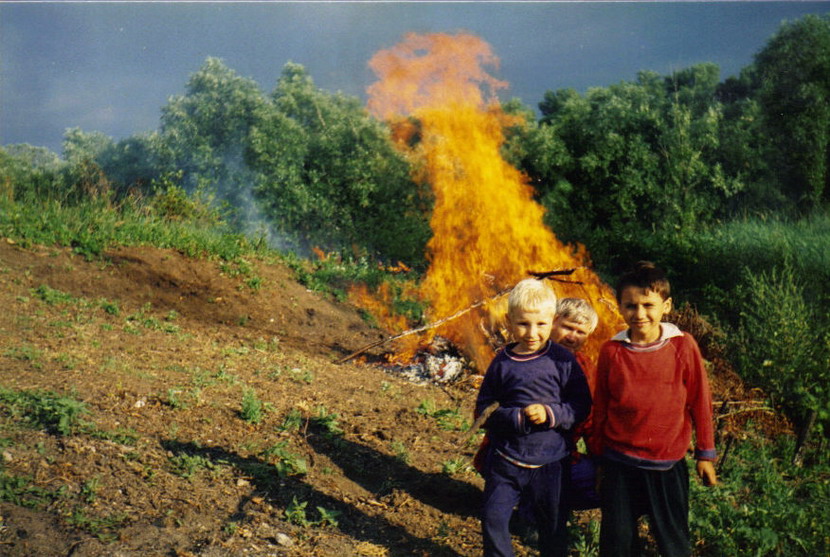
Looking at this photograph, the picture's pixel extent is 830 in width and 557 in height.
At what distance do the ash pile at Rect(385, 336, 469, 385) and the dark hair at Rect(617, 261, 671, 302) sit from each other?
14.5ft

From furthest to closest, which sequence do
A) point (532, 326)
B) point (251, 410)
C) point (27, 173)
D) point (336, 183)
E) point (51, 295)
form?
1. point (336, 183)
2. point (27, 173)
3. point (51, 295)
4. point (251, 410)
5. point (532, 326)

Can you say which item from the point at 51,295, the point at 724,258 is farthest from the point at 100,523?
the point at 724,258

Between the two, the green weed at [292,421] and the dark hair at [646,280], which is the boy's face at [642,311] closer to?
the dark hair at [646,280]

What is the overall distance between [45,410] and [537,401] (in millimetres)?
3451

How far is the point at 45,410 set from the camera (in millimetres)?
4625

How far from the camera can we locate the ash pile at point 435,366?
767 cm

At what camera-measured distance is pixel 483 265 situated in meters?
8.62

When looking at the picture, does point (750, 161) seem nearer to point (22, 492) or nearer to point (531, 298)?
point (531, 298)

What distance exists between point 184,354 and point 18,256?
4446mm

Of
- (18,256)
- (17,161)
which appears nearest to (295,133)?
(17,161)

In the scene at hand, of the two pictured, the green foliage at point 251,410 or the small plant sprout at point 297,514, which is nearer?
the small plant sprout at point 297,514

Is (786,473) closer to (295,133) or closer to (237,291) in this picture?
(237,291)

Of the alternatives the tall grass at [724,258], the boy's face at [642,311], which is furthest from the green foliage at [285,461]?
the tall grass at [724,258]

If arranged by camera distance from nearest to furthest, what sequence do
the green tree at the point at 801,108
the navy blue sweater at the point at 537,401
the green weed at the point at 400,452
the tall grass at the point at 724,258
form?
the navy blue sweater at the point at 537,401 → the green weed at the point at 400,452 → the tall grass at the point at 724,258 → the green tree at the point at 801,108
